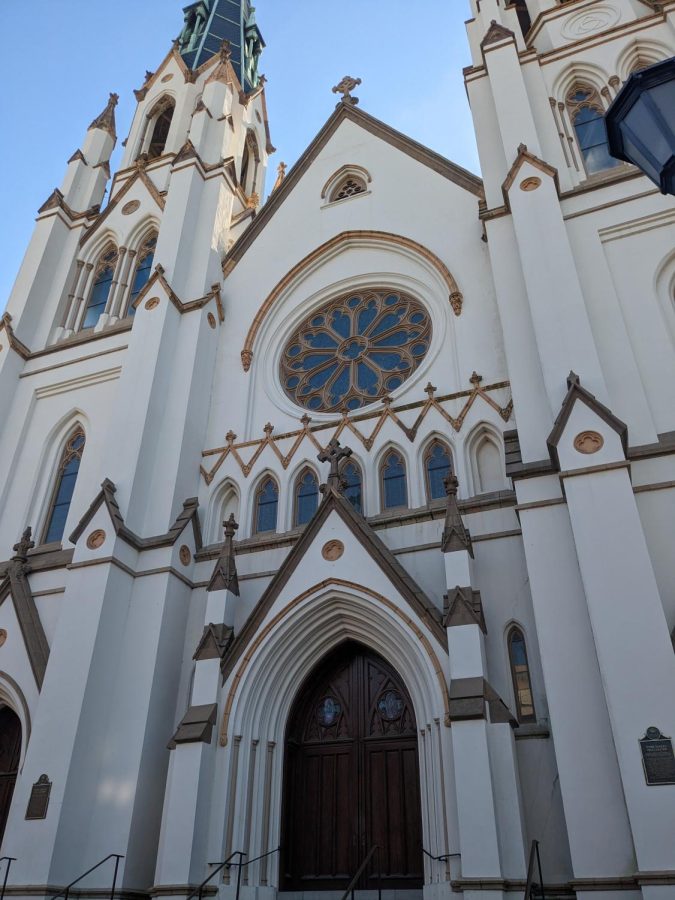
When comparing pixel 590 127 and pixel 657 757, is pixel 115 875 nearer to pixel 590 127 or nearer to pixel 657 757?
pixel 657 757

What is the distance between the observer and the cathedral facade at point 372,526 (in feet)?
28.5

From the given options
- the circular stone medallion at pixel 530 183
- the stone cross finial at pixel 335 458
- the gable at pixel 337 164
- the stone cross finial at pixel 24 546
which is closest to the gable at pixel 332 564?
the stone cross finial at pixel 335 458

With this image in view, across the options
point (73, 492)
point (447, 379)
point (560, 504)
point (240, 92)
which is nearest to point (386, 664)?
point (560, 504)

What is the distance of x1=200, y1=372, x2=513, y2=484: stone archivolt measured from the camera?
12336mm

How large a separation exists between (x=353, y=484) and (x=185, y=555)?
2976 mm

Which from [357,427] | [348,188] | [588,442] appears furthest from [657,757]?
[348,188]

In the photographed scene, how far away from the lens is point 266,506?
13195mm

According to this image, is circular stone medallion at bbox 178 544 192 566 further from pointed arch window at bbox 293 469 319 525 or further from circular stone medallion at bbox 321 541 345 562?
circular stone medallion at bbox 321 541 345 562

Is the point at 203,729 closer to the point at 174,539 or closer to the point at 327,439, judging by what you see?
the point at 174,539

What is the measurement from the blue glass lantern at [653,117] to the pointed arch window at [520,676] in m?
6.44

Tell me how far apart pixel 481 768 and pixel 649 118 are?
662 cm

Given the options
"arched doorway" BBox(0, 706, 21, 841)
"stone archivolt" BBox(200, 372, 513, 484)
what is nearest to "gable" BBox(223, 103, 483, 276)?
Answer: "stone archivolt" BBox(200, 372, 513, 484)

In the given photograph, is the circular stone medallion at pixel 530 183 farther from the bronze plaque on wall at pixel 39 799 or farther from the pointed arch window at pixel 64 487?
the bronze plaque on wall at pixel 39 799

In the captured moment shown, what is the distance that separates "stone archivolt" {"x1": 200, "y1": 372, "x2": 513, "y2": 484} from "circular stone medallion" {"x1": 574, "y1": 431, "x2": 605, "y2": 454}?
217 centimetres
